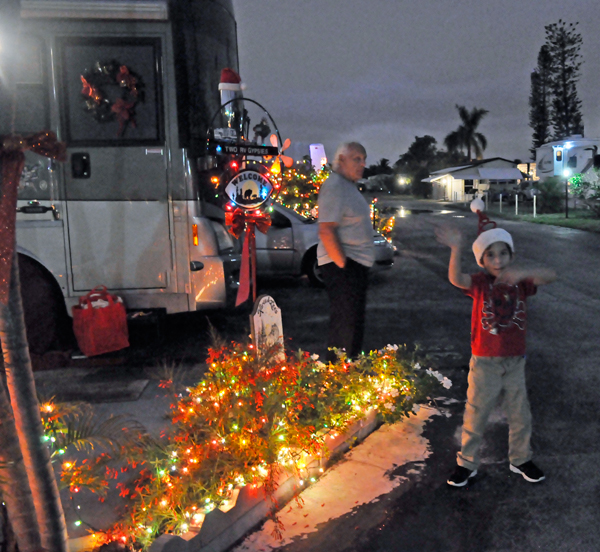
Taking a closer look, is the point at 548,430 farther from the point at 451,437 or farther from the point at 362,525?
the point at 362,525

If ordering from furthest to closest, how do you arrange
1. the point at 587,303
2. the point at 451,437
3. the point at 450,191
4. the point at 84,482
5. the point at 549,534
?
1. the point at 450,191
2. the point at 587,303
3. the point at 451,437
4. the point at 549,534
5. the point at 84,482

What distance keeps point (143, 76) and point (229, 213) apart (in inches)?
59.9

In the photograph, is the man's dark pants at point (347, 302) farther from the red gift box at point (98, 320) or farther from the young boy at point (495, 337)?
the red gift box at point (98, 320)

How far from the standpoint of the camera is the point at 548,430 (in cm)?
453

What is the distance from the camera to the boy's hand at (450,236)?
11.5ft

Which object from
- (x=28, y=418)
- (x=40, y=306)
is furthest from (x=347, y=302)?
(x=40, y=306)

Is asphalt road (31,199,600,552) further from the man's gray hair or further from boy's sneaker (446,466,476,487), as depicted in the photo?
the man's gray hair

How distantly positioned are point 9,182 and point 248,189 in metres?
3.51

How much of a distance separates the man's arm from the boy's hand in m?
1.13

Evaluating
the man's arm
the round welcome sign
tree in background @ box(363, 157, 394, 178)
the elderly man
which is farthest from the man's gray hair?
tree in background @ box(363, 157, 394, 178)

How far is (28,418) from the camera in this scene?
88.2 inches

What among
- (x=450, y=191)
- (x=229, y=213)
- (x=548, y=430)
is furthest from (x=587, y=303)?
(x=450, y=191)

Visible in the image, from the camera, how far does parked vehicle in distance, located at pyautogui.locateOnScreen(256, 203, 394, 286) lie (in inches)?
425

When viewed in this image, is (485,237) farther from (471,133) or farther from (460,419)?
(471,133)
